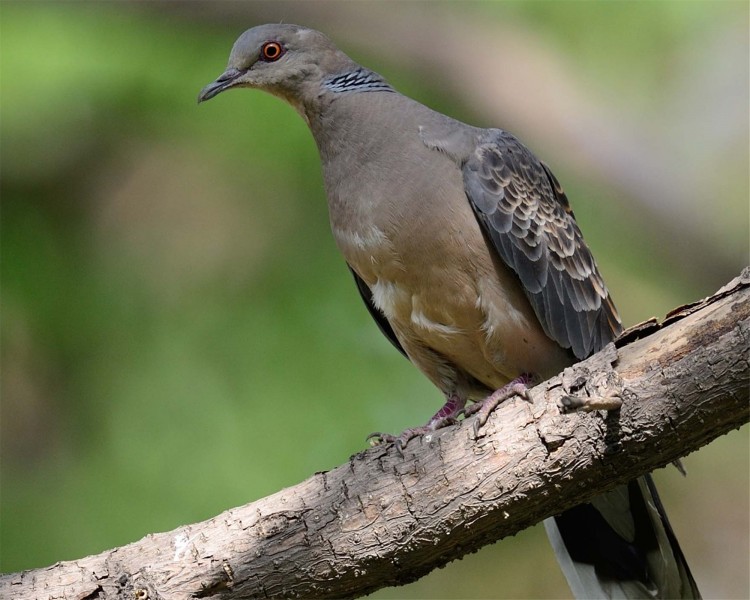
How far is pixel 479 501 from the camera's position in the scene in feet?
11.4

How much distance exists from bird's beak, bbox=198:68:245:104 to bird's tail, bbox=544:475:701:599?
2.85 m

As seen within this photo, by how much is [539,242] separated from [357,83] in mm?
1346

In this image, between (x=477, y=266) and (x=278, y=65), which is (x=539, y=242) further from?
(x=278, y=65)

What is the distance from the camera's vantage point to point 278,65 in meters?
5.11

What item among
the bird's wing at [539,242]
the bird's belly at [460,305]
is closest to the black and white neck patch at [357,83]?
the bird's wing at [539,242]

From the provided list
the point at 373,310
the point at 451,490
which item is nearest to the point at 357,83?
the point at 373,310

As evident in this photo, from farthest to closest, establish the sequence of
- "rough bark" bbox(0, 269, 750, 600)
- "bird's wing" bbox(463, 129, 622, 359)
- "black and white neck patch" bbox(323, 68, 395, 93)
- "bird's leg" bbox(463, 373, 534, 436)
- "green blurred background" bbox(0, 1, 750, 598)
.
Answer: "green blurred background" bbox(0, 1, 750, 598) → "black and white neck patch" bbox(323, 68, 395, 93) → "bird's wing" bbox(463, 129, 622, 359) → "bird's leg" bbox(463, 373, 534, 436) → "rough bark" bbox(0, 269, 750, 600)

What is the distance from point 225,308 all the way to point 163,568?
346cm

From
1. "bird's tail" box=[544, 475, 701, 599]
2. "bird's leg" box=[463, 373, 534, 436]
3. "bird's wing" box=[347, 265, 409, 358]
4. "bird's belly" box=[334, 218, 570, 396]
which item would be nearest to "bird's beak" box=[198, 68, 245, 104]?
"bird's belly" box=[334, 218, 570, 396]

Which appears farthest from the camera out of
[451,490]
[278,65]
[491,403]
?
[278,65]

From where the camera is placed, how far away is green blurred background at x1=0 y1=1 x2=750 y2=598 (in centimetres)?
644

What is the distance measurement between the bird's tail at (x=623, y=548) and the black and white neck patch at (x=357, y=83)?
243 cm

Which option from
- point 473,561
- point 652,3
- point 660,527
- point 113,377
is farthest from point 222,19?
point 660,527

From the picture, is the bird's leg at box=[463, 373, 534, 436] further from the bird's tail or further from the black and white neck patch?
the black and white neck patch
